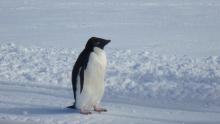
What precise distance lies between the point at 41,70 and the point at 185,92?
9.37 feet

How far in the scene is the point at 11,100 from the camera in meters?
6.46

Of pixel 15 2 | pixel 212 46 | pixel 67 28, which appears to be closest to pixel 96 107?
pixel 212 46

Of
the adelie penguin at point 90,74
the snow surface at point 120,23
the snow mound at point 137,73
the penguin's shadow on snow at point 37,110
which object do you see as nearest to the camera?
the adelie penguin at point 90,74

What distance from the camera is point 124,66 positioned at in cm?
Result: 861

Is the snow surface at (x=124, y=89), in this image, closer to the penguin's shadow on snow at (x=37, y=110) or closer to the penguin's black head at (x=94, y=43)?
the penguin's shadow on snow at (x=37, y=110)

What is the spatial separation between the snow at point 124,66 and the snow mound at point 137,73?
14mm

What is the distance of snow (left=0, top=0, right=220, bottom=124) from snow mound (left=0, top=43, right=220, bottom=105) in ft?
0.04

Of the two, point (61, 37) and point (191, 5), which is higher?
point (191, 5)

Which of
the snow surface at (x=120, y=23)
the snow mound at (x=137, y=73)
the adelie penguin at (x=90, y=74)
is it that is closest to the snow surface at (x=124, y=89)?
the snow mound at (x=137, y=73)

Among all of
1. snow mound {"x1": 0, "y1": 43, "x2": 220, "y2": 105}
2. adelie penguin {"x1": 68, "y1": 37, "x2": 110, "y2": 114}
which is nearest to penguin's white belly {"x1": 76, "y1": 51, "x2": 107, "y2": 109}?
adelie penguin {"x1": 68, "y1": 37, "x2": 110, "y2": 114}

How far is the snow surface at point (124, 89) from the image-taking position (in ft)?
18.0

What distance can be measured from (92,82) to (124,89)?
1.62 metres

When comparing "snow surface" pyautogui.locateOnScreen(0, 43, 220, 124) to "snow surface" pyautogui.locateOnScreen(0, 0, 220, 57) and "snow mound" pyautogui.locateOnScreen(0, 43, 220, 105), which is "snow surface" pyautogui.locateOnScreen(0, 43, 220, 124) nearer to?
"snow mound" pyautogui.locateOnScreen(0, 43, 220, 105)

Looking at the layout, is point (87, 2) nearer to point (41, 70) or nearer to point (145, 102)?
point (41, 70)
